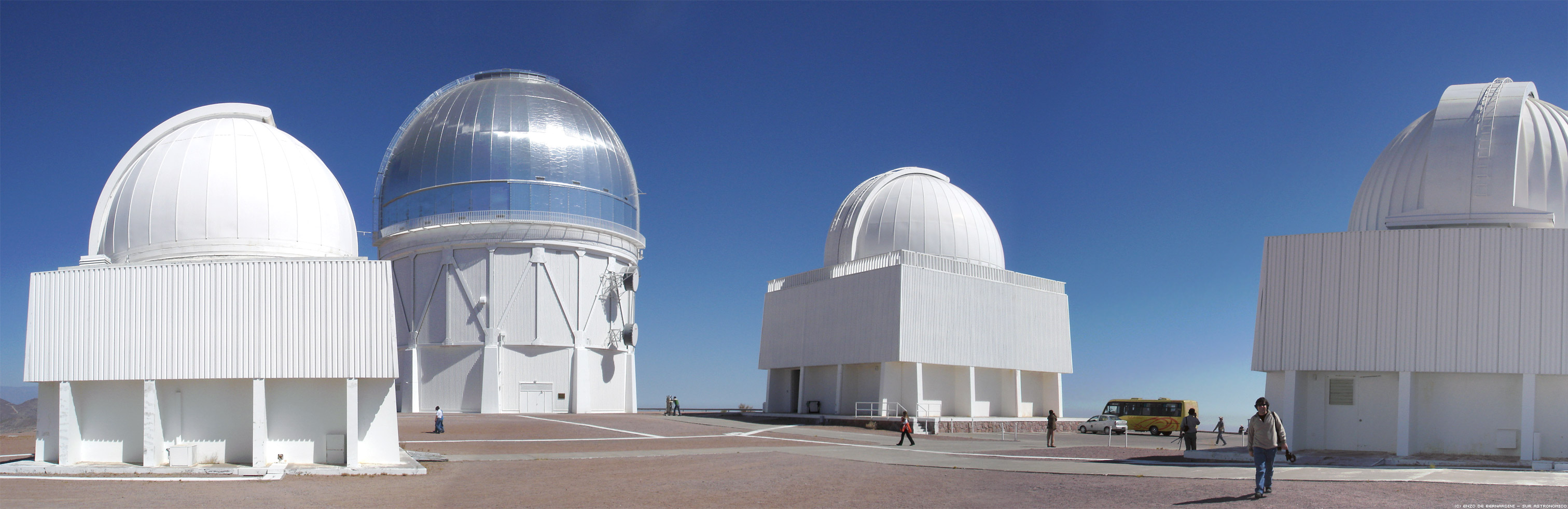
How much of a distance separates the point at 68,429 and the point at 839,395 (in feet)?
80.3

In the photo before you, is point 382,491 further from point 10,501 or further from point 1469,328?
point 1469,328

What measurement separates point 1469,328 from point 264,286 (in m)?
22.4

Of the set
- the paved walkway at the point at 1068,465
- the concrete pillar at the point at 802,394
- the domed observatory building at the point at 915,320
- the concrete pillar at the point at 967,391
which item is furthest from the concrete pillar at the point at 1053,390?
the paved walkway at the point at 1068,465

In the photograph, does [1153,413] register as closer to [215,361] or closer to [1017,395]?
[1017,395]

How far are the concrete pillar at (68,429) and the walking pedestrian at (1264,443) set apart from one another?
1955 centimetres

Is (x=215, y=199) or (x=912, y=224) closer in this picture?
(x=215, y=199)

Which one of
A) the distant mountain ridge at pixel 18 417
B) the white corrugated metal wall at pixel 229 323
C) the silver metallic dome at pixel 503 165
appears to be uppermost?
the silver metallic dome at pixel 503 165

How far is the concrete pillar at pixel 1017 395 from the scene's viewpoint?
37812mm

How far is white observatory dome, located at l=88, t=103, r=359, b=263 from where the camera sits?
19109 mm

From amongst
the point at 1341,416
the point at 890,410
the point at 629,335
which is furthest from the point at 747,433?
the point at 629,335

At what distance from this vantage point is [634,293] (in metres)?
45.0

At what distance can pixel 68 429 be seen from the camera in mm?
17656

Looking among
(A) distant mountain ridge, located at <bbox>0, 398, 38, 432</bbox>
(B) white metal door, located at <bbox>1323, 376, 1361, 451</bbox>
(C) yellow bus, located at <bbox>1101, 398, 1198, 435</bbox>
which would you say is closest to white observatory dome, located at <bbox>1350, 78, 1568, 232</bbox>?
(B) white metal door, located at <bbox>1323, 376, 1361, 451</bbox>

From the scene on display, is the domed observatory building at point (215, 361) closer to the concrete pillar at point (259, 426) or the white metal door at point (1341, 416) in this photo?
the concrete pillar at point (259, 426)
